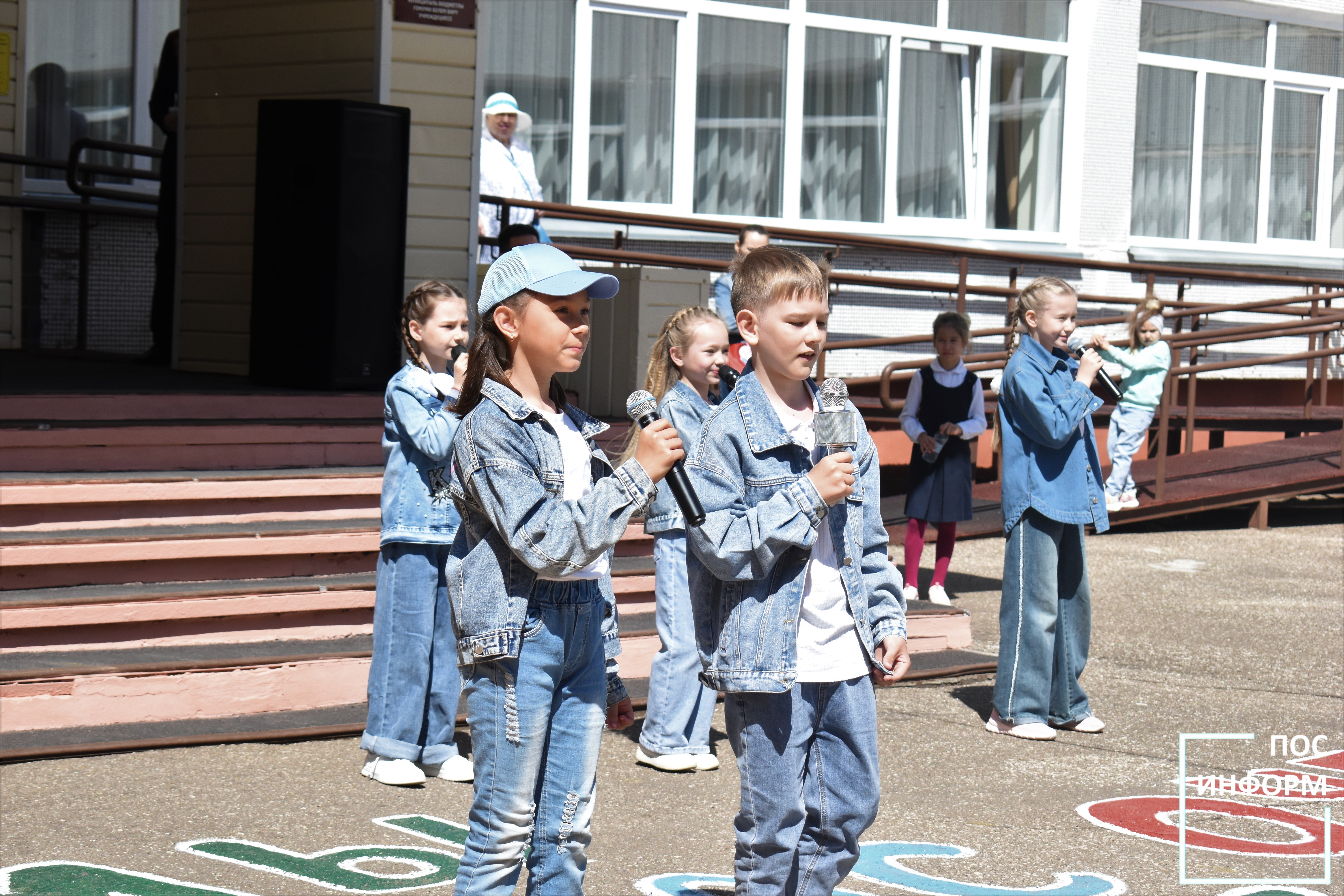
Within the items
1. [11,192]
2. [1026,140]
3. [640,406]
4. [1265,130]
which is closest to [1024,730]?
[640,406]

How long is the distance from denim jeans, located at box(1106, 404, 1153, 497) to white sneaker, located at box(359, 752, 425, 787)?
7465mm

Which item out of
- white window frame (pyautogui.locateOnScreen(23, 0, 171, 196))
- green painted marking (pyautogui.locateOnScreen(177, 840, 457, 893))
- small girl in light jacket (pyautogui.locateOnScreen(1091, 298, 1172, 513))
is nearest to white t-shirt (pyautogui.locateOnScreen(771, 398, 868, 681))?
green painted marking (pyautogui.locateOnScreen(177, 840, 457, 893))

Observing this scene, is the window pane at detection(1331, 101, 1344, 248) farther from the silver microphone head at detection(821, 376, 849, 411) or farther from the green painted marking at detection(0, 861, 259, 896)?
the green painted marking at detection(0, 861, 259, 896)

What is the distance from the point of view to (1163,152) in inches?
666

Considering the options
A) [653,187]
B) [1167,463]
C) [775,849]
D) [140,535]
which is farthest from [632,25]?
[775,849]

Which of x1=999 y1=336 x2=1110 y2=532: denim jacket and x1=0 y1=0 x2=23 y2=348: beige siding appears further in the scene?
x1=0 y1=0 x2=23 y2=348: beige siding

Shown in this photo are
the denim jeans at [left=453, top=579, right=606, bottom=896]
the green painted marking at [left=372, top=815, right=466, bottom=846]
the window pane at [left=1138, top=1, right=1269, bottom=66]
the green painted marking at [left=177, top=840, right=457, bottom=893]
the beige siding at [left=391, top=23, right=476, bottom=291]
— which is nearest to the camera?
the denim jeans at [left=453, top=579, right=606, bottom=896]

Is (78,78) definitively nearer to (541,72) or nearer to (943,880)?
(541,72)

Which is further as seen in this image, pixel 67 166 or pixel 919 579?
pixel 67 166

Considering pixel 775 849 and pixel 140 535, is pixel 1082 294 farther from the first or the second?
pixel 775 849

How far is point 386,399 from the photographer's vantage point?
16.6ft

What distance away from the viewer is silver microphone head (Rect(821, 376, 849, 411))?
3273 mm

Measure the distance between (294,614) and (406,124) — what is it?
3.64m

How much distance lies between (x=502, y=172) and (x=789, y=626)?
7597 mm
